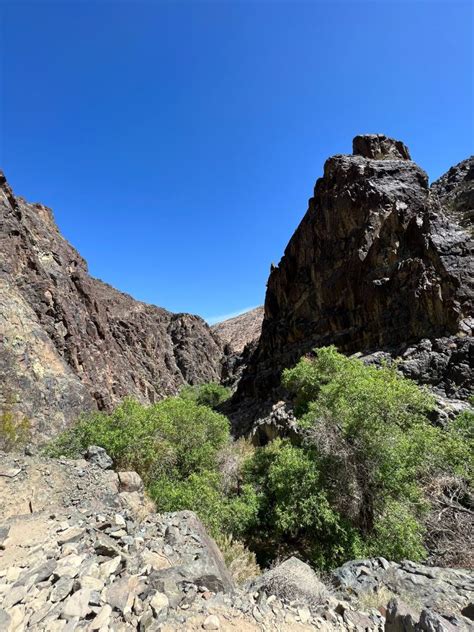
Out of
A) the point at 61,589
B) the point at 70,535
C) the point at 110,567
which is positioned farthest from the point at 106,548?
the point at 61,589

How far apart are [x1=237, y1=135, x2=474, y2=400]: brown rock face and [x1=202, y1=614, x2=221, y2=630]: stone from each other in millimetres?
21971

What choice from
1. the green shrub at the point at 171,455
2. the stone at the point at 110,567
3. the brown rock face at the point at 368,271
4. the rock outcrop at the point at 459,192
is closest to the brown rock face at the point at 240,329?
the brown rock face at the point at 368,271

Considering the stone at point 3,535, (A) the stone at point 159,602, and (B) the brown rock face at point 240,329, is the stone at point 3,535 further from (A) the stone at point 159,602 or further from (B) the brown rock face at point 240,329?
(B) the brown rock face at point 240,329

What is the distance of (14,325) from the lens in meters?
25.8

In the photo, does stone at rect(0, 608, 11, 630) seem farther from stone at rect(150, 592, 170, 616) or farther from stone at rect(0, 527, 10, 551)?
stone at rect(0, 527, 10, 551)

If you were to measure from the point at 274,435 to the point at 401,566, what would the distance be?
45.7 feet

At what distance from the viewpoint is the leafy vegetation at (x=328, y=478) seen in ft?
29.6

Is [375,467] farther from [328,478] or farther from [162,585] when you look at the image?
[162,585]

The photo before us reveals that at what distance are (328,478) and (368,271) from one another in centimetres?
2434

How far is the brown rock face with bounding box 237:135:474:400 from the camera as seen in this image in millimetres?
23906

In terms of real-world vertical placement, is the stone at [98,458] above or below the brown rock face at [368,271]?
below

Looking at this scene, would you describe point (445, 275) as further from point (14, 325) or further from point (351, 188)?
point (14, 325)

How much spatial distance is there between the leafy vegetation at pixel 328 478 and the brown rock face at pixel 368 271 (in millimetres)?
12668

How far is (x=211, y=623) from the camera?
407cm
